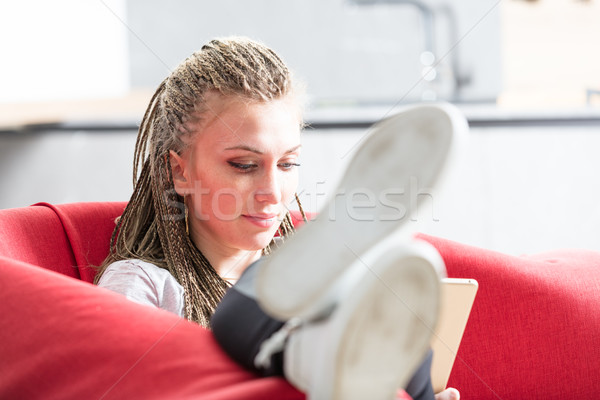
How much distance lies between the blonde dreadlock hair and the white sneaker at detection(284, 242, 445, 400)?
516 mm

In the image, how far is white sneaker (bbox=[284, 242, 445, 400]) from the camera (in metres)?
0.48

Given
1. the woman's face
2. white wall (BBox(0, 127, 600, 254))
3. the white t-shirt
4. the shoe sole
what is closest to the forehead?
the woman's face

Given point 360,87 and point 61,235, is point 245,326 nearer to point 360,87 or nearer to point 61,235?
point 61,235

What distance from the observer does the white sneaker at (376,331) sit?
0.48 metres

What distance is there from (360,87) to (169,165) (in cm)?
128

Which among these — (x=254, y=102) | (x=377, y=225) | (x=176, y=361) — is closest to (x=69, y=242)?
(x=254, y=102)

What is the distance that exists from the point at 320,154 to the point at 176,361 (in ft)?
5.33

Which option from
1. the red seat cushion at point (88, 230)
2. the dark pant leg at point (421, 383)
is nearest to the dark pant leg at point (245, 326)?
the dark pant leg at point (421, 383)

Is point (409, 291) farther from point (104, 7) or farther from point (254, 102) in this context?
point (104, 7)

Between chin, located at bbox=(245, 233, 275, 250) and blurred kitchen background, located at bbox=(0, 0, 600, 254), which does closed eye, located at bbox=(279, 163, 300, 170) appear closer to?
chin, located at bbox=(245, 233, 275, 250)

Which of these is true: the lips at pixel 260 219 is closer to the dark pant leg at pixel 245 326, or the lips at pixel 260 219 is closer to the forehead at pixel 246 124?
the forehead at pixel 246 124

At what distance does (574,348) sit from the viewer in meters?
1.07

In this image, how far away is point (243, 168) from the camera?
102cm

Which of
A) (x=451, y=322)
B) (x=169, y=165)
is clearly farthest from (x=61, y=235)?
(x=451, y=322)
